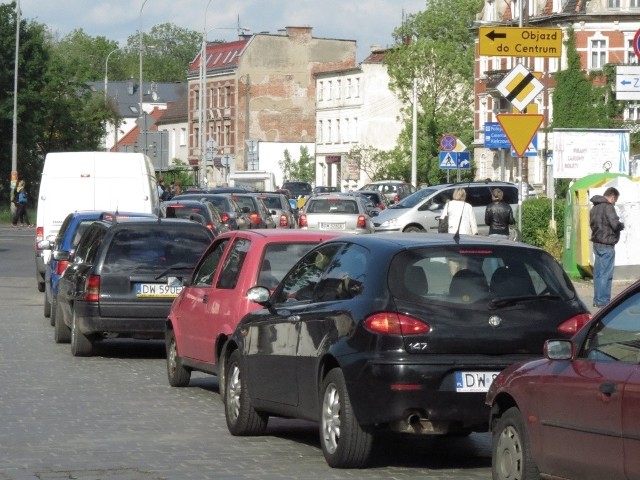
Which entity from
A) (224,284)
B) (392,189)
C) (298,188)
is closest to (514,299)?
(224,284)

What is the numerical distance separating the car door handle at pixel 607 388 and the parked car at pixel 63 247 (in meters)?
14.0

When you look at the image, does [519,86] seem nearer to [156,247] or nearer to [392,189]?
[156,247]

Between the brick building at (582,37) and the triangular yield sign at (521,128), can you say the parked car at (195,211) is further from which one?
the brick building at (582,37)

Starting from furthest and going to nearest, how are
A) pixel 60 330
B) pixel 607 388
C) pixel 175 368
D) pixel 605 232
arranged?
pixel 605 232, pixel 60 330, pixel 175 368, pixel 607 388

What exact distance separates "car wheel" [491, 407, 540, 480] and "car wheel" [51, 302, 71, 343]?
10865mm

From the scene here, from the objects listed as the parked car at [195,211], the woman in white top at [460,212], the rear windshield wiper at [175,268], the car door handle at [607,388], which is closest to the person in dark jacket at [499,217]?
the woman in white top at [460,212]

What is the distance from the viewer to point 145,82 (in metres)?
180

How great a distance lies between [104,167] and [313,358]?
1795 cm

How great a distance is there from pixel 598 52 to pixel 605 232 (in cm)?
5878

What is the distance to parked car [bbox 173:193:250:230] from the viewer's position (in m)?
36.4

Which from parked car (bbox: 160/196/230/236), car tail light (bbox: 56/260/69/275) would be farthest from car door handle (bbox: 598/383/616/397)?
parked car (bbox: 160/196/230/236)

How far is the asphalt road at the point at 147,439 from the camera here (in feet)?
31.4

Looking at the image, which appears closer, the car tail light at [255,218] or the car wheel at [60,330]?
the car wheel at [60,330]

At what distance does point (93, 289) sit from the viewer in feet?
55.2
